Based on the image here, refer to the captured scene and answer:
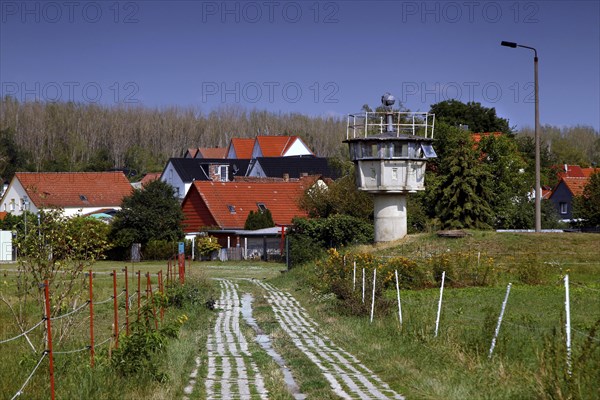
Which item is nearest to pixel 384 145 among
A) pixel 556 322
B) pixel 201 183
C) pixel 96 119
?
pixel 556 322

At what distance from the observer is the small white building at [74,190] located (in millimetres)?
91688

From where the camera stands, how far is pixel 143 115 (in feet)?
580

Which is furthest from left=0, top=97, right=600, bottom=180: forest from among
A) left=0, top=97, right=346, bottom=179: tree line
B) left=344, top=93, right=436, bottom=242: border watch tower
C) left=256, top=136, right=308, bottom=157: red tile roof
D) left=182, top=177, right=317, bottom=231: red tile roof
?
left=344, top=93, right=436, bottom=242: border watch tower

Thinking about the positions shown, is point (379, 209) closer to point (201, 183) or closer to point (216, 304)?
point (216, 304)

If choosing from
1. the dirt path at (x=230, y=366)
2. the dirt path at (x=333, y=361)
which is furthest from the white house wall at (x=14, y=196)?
the dirt path at (x=230, y=366)

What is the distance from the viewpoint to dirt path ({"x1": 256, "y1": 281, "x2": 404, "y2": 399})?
1369 centimetres

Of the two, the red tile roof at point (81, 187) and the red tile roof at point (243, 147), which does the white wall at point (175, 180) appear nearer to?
the red tile roof at point (81, 187)

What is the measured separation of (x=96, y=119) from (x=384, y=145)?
126946mm

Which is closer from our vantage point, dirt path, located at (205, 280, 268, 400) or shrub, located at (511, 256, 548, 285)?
dirt path, located at (205, 280, 268, 400)

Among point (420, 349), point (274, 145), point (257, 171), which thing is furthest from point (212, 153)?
point (420, 349)

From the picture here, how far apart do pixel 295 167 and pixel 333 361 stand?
85.3 meters

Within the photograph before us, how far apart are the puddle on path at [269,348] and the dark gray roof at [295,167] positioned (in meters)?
66.2

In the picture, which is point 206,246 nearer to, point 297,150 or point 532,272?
point 532,272

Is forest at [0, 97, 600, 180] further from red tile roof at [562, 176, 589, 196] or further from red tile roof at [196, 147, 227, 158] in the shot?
red tile roof at [562, 176, 589, 196]
